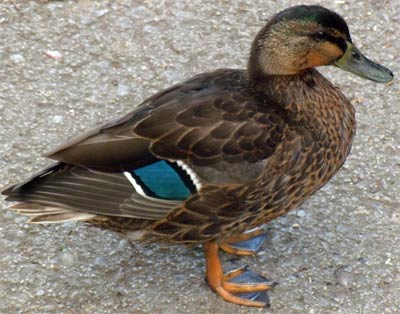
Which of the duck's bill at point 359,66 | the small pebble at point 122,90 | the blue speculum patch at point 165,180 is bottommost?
the small pebble at point 122,90

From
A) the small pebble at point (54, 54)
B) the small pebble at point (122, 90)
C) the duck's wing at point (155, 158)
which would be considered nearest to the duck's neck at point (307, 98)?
the duck's wing at point (155, 158)

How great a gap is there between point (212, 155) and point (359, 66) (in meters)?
0.80

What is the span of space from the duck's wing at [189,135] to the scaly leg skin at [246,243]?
664 mm

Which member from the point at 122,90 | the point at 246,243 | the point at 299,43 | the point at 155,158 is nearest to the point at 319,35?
the point at 299,43

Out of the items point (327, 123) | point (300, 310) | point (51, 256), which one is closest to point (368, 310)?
point (300, 310)

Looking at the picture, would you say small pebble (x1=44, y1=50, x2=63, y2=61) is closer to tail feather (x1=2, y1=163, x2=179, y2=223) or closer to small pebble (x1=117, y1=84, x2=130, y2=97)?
small pebble (x1=117, y1=84, x2=130, y2=97)

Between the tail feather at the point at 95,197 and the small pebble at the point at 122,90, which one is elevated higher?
the tail feather at the point at 95,197

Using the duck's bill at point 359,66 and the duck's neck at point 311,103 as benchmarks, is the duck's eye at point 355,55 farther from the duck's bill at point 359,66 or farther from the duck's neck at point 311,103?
the duck's neck at point 311,103

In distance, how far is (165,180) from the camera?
363 centimetres

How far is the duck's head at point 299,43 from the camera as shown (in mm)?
3697

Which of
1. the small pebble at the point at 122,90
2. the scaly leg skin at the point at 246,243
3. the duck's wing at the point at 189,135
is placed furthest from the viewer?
the small pebble at the point at 122,90

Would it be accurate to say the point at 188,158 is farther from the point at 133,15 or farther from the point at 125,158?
the point at 133,15

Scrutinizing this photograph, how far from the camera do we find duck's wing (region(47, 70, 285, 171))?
11.8 ft

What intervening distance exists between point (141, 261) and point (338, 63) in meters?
1.21
